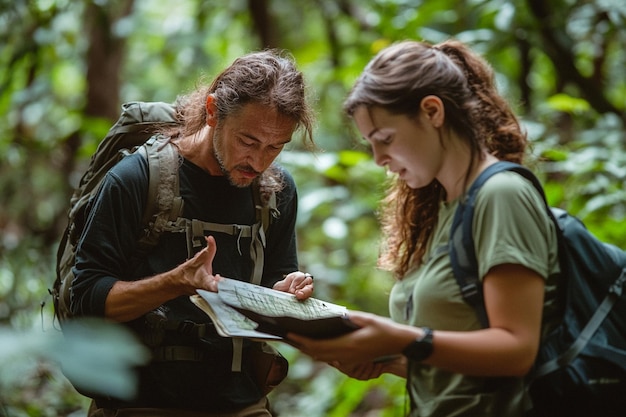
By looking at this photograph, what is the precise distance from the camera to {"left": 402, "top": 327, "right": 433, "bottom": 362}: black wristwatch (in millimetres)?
1781

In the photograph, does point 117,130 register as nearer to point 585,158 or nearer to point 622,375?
point 622,375

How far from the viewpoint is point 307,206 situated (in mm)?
4590

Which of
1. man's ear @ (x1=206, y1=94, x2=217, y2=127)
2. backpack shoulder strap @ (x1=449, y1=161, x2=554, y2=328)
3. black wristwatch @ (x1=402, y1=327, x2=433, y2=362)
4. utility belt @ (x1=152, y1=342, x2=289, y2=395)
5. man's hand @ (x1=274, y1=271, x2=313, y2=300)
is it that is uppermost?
man's ear @ (x1=206, y1=94, x2=217, y2=127)

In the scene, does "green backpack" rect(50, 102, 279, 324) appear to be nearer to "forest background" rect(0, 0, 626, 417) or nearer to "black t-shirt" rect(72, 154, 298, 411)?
"black t-shirt" rect(72, 154, 298, 411)

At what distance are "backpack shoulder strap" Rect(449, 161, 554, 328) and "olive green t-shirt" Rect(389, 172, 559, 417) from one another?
0.06ft

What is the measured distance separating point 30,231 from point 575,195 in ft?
15.5

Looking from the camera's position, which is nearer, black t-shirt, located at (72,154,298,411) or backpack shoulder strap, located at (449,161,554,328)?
backpack shoulder strap, located at (449,161,554,328)

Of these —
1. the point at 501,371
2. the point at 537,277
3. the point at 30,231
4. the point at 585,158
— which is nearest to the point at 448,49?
the point at 537,277

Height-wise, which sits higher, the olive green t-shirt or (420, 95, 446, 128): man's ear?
(420, 95, 446, 128): man's ear

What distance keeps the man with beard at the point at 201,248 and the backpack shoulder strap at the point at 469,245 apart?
2.01 feet

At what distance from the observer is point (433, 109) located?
2.02 metres

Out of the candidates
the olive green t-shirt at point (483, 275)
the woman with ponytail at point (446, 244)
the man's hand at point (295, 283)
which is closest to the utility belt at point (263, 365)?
the man's hand at point (295, 283)

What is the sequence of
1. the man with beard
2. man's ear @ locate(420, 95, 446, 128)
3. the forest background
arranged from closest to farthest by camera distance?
man's ear @ locate(420, 95, 446, 128) < the man with beard < the forest background

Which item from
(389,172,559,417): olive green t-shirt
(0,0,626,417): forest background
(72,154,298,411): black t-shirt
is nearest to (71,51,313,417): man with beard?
(72,154,298,411): black t-shirt
